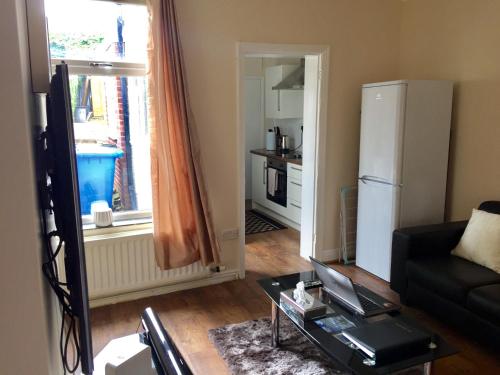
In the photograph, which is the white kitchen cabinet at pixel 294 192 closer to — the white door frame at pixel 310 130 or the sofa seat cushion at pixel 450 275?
the white door frame at pixel 310 130

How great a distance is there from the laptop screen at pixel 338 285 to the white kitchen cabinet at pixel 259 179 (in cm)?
354

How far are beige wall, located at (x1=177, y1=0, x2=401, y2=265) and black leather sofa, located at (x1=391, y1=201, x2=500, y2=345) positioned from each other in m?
1.12

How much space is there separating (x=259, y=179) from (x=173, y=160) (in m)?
3.05

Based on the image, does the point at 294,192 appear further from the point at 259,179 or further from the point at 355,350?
the point at 355,350

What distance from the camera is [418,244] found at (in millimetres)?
3158

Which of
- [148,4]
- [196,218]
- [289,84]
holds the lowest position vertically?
[196,218]

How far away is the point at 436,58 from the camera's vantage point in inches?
149

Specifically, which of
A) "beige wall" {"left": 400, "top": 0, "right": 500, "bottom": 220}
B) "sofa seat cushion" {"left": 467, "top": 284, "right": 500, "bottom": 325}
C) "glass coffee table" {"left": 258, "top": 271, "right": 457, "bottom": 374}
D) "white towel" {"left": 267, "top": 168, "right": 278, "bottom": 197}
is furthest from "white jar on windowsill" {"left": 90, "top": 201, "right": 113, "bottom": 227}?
"beige wall" {"left": 400, "top": 0, "right": 500, "bottom": 220}

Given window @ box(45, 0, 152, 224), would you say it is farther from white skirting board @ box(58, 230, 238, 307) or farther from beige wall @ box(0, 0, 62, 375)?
beige wall @ box(0, 0, 62, 375)

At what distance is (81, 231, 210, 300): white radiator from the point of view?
10.4ft

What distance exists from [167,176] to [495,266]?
247 centimetres

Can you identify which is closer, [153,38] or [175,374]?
[175,374]

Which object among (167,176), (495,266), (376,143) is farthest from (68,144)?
(376,143)

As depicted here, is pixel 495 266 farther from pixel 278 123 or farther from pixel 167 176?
pixel 278 123
